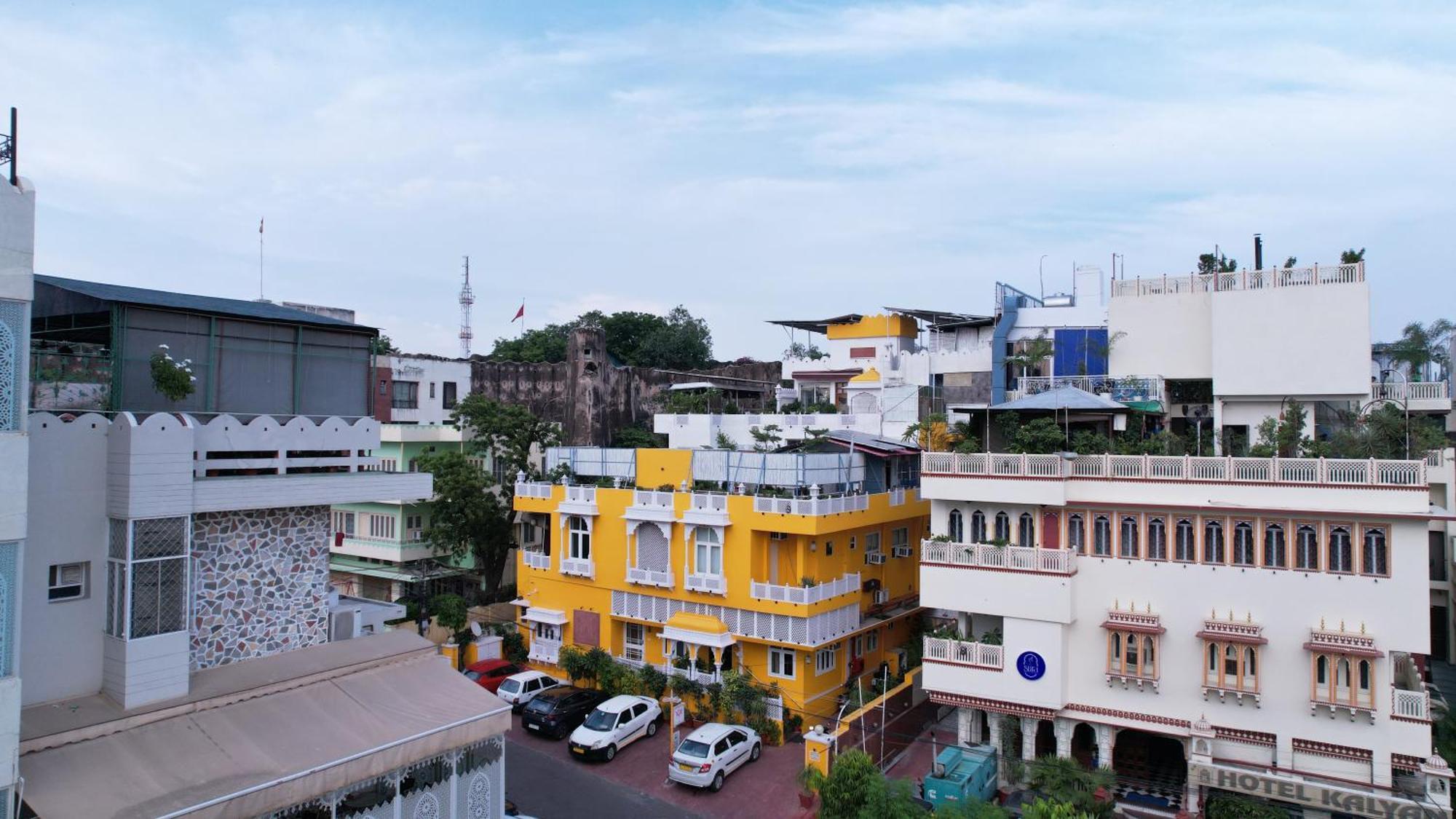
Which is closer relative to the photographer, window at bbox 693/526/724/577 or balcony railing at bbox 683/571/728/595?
balcony railing at bbox 683/571/728/595

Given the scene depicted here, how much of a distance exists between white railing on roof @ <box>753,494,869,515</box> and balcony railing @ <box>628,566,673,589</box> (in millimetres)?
3508

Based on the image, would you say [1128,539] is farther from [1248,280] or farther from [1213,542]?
[1248,280]

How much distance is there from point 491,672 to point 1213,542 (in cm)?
2009

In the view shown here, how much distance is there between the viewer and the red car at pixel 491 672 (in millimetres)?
26812

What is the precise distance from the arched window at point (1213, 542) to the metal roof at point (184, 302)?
58.8 ft

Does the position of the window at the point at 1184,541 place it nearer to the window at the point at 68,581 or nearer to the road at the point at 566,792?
the road at the point at 566,792

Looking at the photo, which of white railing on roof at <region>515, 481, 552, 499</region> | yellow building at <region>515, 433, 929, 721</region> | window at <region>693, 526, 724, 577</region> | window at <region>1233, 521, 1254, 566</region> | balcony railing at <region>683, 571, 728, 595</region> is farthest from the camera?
white railing on roof at <region>515, 481, 552, 499</region>

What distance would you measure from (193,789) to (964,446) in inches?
669

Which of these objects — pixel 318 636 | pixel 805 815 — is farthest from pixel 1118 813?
pixel 318 636

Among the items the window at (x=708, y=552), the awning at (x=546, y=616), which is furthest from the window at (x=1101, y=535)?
the awning at (x=546, y=616)

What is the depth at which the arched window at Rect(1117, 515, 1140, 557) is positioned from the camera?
65.6 feet

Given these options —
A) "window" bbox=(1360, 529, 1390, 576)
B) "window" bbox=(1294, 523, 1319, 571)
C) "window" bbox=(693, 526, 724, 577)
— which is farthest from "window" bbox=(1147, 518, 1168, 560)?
"window" bbox=(693, 526, 724, 577)

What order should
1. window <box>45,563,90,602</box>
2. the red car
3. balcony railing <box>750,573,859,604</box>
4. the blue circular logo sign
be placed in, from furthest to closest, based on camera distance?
1. the red car
2. balcony railing <box>750,573,859,604</box>
3. the blue circular logo sign
4. window <box>45,563,90,602</box>

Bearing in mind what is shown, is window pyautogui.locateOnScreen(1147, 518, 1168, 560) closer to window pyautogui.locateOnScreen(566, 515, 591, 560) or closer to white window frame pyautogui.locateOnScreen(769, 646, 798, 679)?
white window frame pyautogui.locateOnScreen(769, 646, 798, 679)
